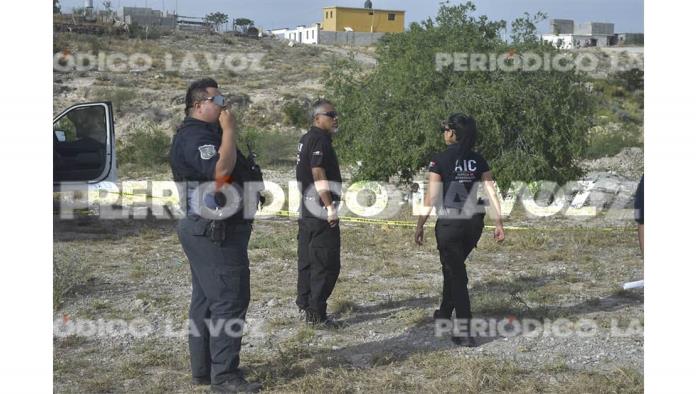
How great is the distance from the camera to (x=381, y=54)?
13453 millimetres

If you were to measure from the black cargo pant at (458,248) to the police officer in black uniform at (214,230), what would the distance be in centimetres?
155

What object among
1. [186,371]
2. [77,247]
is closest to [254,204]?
[186,371]

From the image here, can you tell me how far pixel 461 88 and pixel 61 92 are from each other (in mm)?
23598

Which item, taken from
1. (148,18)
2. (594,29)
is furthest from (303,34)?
(594,29)

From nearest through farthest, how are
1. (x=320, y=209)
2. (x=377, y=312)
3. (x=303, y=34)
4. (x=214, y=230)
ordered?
(x=214, y=230), (x=320, y=209), (x=377, y=312), (x=303, y=34)

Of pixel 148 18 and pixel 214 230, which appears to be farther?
pixel 148 18

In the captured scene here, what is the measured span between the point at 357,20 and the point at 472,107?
169 ft

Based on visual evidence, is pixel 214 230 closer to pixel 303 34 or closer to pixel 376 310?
pixel 376 310

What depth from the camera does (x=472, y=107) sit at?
38.1 ft

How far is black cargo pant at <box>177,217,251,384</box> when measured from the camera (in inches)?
183

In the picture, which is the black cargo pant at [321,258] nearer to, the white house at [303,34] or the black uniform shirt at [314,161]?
the black uniform shirt at [314,161]

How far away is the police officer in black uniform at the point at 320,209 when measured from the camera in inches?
239

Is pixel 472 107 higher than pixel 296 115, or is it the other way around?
pixel 296 115

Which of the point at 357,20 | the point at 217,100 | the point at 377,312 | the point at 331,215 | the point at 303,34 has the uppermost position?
the point at 357,20
